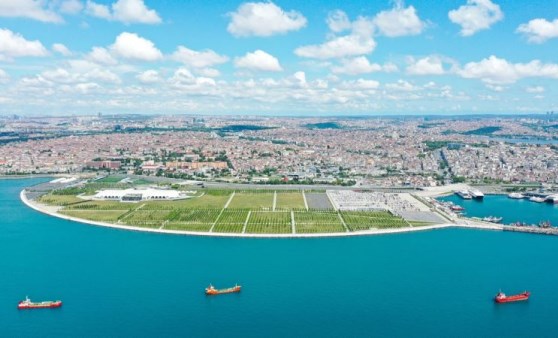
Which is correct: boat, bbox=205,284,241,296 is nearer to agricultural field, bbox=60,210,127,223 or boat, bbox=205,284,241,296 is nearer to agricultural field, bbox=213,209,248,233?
agricultural field, bbox=213,209,248,233

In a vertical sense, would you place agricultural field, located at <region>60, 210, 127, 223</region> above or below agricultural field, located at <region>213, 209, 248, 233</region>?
above

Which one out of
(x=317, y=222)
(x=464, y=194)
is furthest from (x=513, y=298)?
(x=464, y=194)

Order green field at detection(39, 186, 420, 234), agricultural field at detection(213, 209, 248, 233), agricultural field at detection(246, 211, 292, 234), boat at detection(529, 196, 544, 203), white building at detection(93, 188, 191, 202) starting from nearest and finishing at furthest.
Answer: agricultural field at detection(246, 211, 292, 234)
agricultural field at detection(213, 209, 248, 233)
green field at detection(39, 186, 420, 234)
white building at detection(93, 188, 191, 202)
boat at detection(529, 196, 544, 203)

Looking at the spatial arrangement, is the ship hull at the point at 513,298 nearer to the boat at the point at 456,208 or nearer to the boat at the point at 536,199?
the boat at the point at 456,208

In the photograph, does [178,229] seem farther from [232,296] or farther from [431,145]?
[431,145]

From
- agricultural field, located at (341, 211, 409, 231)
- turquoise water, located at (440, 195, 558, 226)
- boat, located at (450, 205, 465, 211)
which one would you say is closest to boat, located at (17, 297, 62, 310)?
agricultural field, located at (341, 211, 409, 231)

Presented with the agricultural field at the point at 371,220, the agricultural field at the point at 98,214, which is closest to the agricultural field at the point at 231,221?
the agricultural field at the point at 371,220

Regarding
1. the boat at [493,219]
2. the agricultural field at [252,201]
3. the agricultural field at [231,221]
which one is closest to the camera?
the agricultural field at [231,221]
